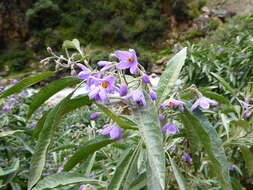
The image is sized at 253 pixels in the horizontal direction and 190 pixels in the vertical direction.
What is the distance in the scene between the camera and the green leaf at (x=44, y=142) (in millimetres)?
644

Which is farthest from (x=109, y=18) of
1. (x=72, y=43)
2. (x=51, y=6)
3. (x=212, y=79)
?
(x=72, y=43)

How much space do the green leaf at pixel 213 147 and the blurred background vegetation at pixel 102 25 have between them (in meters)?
8.47

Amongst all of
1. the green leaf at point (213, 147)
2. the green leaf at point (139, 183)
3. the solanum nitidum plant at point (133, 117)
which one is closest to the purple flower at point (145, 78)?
the solanum nitidum plant at point (133, 117)

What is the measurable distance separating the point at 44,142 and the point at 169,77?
1.06 feet

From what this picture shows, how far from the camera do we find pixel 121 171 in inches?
27.1

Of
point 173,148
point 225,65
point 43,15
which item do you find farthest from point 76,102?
point 43,15

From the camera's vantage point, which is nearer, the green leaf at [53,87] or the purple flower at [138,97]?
the purple flower at [138,97]

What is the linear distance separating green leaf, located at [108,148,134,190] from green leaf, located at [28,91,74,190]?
0.16m

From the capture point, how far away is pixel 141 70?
657mm

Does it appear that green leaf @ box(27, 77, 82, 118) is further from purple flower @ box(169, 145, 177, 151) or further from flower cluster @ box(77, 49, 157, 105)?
purple flower @ box(169, 145, 177, 151)

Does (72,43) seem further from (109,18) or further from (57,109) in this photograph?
(109,18)

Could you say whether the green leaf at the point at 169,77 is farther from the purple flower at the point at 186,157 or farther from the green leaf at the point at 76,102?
the purple flower at the point at 186,157

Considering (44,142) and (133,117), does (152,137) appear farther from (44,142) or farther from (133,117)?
(44,142)

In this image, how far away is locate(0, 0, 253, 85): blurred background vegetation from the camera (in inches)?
408
